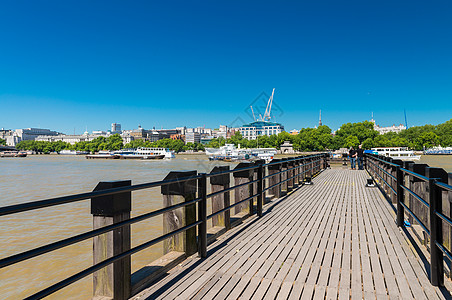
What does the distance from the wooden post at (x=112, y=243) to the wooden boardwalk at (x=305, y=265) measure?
32cm

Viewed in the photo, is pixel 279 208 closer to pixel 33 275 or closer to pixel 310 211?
pixel 310 211

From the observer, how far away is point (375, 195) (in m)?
9.75

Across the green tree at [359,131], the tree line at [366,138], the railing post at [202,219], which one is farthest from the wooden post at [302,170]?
the green tree at [359,131]

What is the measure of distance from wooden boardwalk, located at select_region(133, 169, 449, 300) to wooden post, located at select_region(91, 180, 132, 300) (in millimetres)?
324

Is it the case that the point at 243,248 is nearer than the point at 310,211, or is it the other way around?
the point at 243,248

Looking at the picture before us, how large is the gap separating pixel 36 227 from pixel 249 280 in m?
9.30

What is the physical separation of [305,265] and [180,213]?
1699 millimetres

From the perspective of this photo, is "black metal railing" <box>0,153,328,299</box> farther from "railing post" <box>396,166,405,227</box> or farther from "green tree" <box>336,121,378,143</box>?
"green tree" <box>336,121,378,143</box>

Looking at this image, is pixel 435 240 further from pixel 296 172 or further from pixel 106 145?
pixel 106 145

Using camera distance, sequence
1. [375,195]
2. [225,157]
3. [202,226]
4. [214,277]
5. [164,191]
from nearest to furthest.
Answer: [214,277] < [164,191] < [202,226] < [375,195] < [225,157]

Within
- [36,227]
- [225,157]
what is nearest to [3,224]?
[36,227]

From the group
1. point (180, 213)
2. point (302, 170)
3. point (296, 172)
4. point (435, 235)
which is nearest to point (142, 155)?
point (302, 170)

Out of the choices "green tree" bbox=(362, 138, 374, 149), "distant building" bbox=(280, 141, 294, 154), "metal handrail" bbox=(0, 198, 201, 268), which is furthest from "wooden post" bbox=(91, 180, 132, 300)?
"distant building" bbox=(280, 141, 294, 154)

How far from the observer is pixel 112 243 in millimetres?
2600
